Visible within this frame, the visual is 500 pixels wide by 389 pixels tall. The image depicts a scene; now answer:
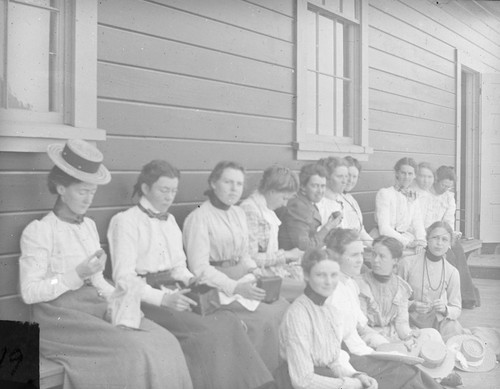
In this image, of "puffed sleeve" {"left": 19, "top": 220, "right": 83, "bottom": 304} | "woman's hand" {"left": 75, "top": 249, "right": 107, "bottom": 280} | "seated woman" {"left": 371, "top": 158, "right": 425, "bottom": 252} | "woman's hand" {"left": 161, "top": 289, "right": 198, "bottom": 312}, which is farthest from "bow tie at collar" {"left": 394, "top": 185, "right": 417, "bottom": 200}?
"puffed sleeve" {"left": 19, "top": 220, "right": 83, "bottom": 304}

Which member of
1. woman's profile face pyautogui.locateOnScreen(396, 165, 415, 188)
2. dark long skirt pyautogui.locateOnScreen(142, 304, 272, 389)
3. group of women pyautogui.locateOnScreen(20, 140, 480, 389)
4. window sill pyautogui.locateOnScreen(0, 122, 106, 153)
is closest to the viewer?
window sill pyautogui.locateOnScreen(0, 122, 106, 153)

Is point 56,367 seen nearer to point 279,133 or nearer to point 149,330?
point 149,330

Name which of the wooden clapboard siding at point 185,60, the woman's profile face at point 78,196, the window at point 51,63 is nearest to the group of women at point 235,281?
the woman's profile face at point 78,196

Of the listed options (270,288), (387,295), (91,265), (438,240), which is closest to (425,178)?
(438,240)

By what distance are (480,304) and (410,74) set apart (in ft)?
2.93

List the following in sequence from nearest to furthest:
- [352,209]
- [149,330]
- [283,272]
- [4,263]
→ 1. [4,263]
2. [149,330]
3. [283,272]
4. [352,209]

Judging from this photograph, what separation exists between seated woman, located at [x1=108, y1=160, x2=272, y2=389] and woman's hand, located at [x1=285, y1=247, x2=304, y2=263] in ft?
0.87

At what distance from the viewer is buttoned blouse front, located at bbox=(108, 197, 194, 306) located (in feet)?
6.37

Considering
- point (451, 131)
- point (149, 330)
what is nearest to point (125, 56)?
point (149, 330)

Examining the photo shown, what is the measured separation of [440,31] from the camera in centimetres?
250

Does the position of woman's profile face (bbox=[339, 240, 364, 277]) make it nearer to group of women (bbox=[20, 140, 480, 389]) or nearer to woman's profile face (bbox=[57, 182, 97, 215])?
group of women (bbox=[20, 140, 480, 389])

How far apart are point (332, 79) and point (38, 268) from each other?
119 cm

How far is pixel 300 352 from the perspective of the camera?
2141mm

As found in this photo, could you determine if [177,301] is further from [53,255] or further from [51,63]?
[51,63]
